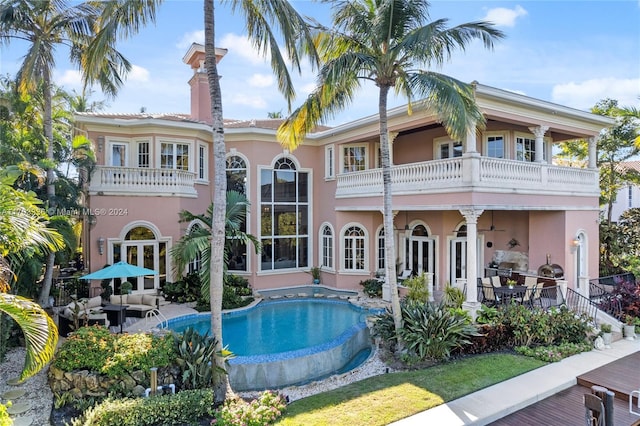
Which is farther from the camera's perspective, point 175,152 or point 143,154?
point 175,152

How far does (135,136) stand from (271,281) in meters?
9.71

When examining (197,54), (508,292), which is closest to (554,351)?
(508,292)

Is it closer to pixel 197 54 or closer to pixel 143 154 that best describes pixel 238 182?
pixel 143 154

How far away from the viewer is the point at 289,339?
41.1 ft

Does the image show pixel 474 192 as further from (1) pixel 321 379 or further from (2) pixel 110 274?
(2) pixel 110 274

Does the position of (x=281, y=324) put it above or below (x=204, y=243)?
below

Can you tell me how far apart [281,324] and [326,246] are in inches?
273

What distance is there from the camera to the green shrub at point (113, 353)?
8008mm

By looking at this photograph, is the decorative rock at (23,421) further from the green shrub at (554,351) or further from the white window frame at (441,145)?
the white window frame at (441,145)

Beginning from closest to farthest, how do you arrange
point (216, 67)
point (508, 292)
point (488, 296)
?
point (216, 67) < point (508, 292) < point (488, 296)

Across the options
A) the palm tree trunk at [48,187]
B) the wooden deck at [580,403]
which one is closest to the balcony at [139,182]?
the palm tree trunk at [48,187]

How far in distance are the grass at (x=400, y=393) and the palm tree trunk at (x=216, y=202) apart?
2.22m

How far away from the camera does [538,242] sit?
16.1m

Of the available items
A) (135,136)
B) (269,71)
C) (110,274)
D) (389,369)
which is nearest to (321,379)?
(389,369)
